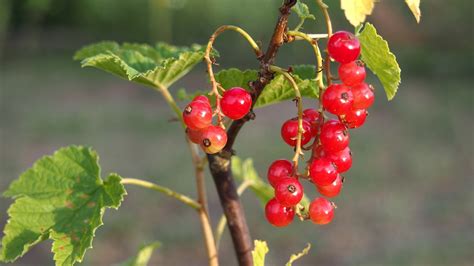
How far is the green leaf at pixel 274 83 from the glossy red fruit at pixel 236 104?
0.13 meters

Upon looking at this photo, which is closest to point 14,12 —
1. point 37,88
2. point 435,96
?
point 37,88

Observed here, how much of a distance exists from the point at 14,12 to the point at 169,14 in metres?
2.73

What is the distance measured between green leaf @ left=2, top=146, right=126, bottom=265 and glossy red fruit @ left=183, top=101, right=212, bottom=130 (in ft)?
0.62

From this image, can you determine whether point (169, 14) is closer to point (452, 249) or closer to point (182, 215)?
point (182, 215)

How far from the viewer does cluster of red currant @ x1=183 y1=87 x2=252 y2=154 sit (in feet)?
2.61

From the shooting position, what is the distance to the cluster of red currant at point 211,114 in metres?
0.80

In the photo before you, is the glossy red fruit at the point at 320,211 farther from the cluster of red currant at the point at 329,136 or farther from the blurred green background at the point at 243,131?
the blurred green background at the point at 243,131

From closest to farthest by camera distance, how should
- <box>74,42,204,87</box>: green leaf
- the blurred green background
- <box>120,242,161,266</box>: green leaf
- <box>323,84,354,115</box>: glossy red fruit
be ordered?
1. <box>323,84,354,115</box>: glossy red fruit
2. <box>74,42,204,87</box>: green leaf
3. <box>120,242,161,266</box>: green leaf
4. the blurred green background

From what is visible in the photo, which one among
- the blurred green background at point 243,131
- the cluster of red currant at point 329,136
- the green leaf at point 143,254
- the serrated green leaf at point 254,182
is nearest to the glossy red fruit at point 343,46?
the cluster of red currant at point 329,136

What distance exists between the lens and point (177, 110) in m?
1.03

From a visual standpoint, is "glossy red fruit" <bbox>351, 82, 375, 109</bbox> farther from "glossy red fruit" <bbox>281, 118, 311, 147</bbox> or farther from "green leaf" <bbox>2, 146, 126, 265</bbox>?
"green leaf" <bbox>2, 146, 126, 265</bbox>

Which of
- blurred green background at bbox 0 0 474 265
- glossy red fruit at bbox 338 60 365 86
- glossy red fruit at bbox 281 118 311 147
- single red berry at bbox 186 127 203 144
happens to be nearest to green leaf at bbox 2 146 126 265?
single red berry at bbox 186 127 203 144

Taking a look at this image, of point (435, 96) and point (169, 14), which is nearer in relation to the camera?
point (435, 96)

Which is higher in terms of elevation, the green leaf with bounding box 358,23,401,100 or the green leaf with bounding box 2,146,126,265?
the green leaf with bounding box 358,23,401,100
